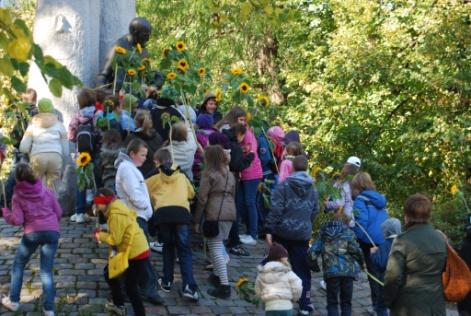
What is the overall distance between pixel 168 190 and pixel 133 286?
115 centimetres

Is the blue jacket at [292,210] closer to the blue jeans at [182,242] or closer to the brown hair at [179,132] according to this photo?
the blue jeans at [182,242]

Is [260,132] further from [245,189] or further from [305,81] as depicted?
[305,81]

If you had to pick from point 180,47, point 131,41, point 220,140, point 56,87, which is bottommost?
point 56,87

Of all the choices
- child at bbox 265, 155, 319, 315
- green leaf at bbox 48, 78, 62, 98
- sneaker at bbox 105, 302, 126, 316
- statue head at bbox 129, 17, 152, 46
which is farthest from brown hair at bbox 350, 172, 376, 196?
green leaf at bbox 48, 78, 62, 98

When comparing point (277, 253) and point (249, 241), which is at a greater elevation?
point (277, 253)

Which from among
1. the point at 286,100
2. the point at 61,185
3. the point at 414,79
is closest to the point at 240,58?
the point at 286,100

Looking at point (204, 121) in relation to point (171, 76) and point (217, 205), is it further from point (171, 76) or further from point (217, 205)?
point (217, 205)

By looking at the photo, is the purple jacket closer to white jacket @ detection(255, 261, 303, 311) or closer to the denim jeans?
white jacket @ detection(255, 261, 303, 311)

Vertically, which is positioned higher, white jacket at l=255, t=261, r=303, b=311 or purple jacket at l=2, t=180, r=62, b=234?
purple jacket at l=2, t=180, r=62, b=234

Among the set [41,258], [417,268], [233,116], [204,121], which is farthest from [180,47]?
[417,268]

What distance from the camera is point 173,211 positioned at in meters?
6.79

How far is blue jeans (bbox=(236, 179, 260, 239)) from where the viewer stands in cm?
892

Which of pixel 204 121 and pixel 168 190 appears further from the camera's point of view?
pixel 204 121

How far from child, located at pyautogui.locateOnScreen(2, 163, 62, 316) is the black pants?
22.3 inches
